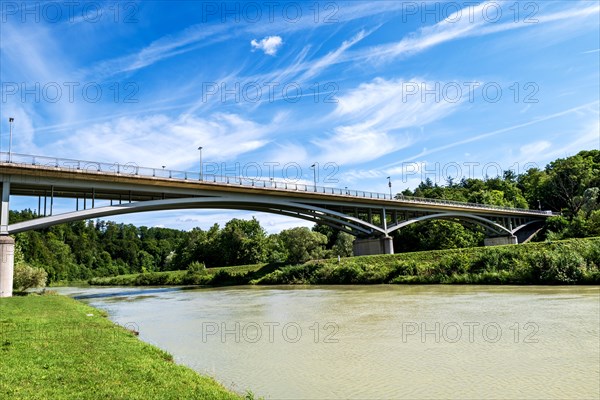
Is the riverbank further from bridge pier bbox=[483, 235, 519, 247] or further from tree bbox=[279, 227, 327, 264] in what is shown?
bridge pier bbox=[483, 235, 519, 247]

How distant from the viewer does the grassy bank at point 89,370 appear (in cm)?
570

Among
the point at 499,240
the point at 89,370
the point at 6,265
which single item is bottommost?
the point at 89,370

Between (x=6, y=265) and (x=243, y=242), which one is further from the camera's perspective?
(x=243, y=242)

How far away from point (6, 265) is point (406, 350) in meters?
24.4

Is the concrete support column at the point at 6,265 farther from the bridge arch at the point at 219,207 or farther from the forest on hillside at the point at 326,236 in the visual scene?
the forest on hillside at the point at 326,236

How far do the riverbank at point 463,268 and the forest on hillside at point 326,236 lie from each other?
8981 mm

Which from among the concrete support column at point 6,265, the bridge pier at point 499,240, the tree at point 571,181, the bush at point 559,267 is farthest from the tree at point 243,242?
the tree at point 571,181

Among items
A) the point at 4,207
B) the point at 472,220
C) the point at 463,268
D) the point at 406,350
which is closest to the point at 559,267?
the point at 463,268

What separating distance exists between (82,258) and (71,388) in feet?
395

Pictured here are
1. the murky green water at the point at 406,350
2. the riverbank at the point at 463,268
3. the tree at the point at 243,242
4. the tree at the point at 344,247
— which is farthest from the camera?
the tree at the point at 243,242

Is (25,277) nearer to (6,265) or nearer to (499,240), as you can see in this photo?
(6,265)

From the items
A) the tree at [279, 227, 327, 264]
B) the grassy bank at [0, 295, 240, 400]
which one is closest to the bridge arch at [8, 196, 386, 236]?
the tree at [279, 227, 327, 264]

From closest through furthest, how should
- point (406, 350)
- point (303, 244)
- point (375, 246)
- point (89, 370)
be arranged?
point (89, 370), point (406, 350), point (375, 246), point (303, 244)

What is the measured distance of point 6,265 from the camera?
24.8 metres
